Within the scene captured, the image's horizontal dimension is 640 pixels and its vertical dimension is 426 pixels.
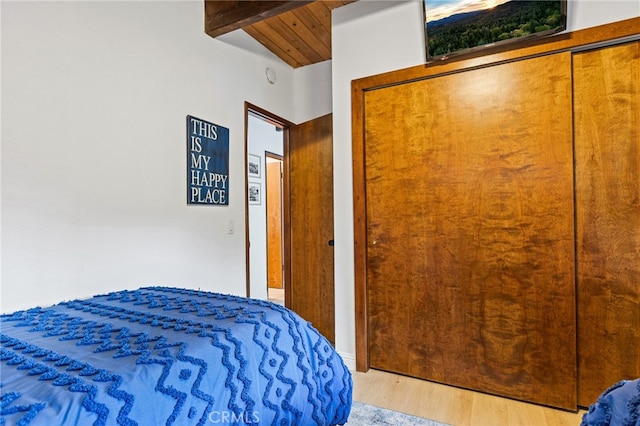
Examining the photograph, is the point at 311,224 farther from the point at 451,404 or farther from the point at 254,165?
the point at 451,404

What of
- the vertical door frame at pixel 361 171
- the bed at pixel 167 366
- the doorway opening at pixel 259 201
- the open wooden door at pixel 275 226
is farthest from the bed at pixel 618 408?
the open wooden door at pixel 275 226

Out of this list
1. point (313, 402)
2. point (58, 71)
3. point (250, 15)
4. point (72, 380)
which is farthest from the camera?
point (250, 15)

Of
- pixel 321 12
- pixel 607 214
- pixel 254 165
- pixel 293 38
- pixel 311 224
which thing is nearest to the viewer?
pixel 607 214

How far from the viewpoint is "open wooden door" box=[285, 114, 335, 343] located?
9.40 ft

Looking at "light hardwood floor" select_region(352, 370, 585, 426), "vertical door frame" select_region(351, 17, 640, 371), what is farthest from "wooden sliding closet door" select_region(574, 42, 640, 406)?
"vertical door frame" select_region(351, 17, 640, 371)

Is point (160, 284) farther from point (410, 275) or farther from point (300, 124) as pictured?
point (300, 124)

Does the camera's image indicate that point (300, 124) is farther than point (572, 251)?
Yes

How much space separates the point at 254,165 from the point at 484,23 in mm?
2905

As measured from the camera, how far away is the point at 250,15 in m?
2.13

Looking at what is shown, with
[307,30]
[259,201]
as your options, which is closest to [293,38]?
[307,30]

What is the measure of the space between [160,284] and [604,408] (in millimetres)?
2020

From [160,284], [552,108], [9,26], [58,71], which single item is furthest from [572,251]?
[9,26]

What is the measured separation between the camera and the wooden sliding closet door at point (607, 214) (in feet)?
5.43

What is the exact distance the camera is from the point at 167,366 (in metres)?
0.78
